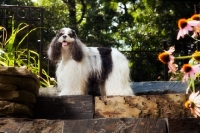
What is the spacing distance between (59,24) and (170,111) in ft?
29.5

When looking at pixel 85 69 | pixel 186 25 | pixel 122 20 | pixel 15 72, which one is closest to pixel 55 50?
pixel 85 69

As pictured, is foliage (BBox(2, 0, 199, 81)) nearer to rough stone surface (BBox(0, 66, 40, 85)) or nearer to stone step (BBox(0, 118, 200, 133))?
rough stone surface (BBox(0, 66, 40, 85))

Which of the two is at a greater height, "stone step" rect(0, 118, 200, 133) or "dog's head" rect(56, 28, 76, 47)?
"dog's head" rect(56, 28, 76, 47)

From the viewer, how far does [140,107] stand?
136 inches

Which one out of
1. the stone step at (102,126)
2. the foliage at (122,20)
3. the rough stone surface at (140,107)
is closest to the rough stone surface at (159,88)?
the rough stone surface at (140,107)

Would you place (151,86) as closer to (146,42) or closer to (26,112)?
(26,112)

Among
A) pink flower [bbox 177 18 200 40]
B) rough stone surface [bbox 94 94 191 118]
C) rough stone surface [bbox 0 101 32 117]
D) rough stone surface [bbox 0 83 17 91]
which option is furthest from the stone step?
pink flower [bbox 177 18 200 40]

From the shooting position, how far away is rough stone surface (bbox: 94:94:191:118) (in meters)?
3.43

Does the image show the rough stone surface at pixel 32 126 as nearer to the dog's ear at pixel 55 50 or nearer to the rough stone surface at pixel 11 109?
the rough stone surface at pixel 11 109

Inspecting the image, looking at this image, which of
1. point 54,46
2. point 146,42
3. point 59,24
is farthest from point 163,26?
point 54,46

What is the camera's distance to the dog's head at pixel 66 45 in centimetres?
382

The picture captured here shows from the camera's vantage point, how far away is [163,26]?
13.0 meters

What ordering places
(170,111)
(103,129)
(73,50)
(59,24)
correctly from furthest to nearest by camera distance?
1. (59,24)
2. (73,50)
3. (170,111)
4. (103,129)

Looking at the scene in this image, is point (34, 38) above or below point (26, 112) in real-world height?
above
